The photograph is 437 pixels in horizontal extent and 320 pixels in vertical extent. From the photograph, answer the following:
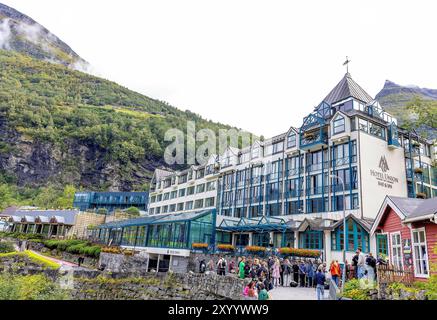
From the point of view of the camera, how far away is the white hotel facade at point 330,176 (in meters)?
35.1

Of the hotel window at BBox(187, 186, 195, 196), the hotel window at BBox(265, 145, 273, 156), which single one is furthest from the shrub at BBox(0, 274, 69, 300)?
the hotel window at BBox(187, 186, 195, 196)

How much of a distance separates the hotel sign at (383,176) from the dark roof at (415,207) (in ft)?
62.2

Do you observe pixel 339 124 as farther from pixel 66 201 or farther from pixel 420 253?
pixel 66 201

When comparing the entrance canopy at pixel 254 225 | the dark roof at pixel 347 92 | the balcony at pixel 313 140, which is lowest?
the entrance canopy at pixel 254 225

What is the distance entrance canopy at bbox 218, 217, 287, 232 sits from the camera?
123 ft

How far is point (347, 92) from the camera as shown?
42.1m

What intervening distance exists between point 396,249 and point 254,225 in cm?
2188

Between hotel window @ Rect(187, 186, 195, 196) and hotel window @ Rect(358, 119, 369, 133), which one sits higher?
hotel window @ Rect(358, 119, 369, 133)

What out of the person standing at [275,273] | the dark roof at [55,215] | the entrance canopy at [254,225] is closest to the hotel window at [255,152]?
the entrance canopy at [254,225]

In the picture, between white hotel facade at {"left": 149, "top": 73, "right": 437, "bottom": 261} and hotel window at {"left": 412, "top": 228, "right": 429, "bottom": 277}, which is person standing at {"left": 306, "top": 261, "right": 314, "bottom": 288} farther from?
white hotel facade at {"left": 149, "top": 73, "right": 437, "bottom": 261}

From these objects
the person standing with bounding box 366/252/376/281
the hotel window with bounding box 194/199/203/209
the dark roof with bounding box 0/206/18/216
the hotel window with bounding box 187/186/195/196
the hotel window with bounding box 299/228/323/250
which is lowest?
the person standing with bounding box 366/252/376/281

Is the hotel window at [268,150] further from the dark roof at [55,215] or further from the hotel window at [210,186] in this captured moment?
the dark roof at [55,215]

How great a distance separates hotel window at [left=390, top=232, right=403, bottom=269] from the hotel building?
13.1 m

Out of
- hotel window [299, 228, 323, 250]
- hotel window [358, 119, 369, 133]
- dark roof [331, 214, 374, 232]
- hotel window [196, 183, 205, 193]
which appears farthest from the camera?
hotel window [196, 183, 205, 193]
